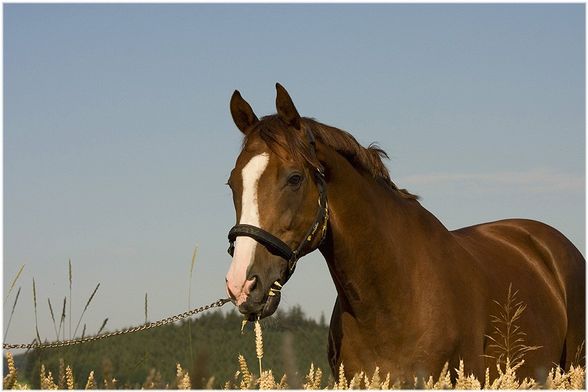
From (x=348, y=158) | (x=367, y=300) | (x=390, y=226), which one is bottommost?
(x=367, y=300)

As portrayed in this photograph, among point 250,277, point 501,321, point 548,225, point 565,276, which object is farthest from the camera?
point 548,225

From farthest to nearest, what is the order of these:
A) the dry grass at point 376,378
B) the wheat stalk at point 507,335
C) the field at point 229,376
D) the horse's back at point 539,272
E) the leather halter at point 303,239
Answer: the horse's back at point 539,272 < the wheat stalk at point 507,335 < the leather halter at point 303,239 < the dry grass at point 376,378 < the field at point 229,376

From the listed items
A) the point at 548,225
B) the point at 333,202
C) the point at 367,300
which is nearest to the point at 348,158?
the point at 333,202

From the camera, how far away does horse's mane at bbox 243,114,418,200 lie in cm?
608

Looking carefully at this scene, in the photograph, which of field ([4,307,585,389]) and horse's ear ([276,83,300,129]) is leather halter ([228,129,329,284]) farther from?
field ([4,307,585,389])

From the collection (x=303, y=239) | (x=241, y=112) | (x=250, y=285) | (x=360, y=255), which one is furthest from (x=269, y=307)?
(x=241, y=112)

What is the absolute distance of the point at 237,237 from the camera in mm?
5727

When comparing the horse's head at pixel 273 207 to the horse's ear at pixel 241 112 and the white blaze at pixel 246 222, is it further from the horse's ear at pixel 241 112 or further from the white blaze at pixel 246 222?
the horse's ear at pixel 241 112

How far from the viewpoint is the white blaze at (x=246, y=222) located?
558cm

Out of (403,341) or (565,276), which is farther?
(565,276)

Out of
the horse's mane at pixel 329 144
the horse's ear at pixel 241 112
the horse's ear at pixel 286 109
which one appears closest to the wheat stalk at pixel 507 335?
the horse's mane at pixel 329 144

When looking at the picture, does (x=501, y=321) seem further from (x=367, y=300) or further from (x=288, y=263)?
(x=288, y=263)

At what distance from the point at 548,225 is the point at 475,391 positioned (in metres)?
5.69

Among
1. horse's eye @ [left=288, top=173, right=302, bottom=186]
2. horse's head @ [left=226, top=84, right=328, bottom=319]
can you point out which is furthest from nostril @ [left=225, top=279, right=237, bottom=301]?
horse's eye @ [left=288, top=173, right=302, bottom=186]
